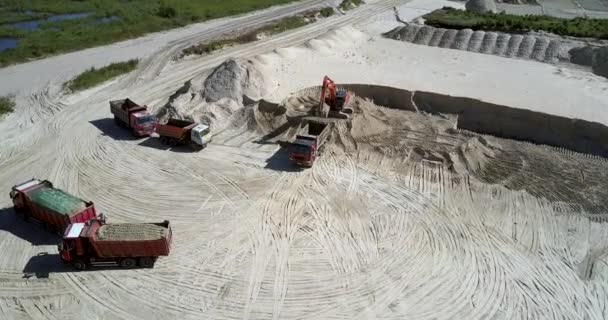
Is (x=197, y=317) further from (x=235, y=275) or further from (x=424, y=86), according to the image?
(x=424, y=86)

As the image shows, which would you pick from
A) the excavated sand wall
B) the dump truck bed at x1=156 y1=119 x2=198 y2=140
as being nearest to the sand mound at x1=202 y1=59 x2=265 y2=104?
the excavated sand wall

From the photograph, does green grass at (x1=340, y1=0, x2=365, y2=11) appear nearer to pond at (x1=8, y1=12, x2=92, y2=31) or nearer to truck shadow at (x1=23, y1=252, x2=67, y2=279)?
pond at (x1=8, y1=12, x2=92, y2=31)

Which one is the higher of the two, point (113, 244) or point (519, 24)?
point (519, 24)

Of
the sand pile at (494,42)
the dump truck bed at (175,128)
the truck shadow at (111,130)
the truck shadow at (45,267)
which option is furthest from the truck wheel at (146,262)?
the sand pile at (494,42)

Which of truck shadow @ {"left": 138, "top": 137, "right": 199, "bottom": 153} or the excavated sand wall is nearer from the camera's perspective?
truck shadow @ {"left": 138, "top": 137, "right": 199, "bottom": 153}

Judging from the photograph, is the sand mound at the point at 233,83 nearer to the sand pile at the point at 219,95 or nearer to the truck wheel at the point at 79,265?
the sand pile at the point at 219,95

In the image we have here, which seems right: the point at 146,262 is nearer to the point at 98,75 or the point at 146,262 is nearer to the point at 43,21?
the point at 98,75

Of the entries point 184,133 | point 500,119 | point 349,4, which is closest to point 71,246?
point 184,133
